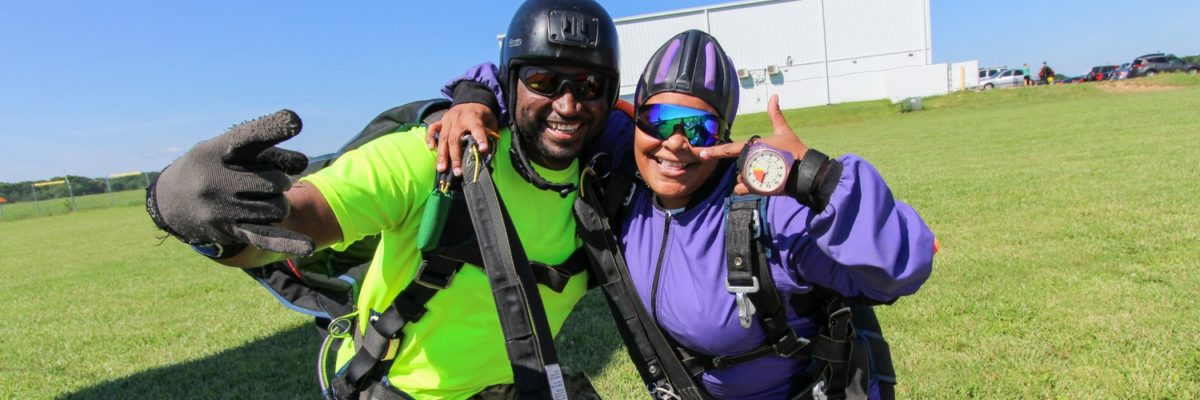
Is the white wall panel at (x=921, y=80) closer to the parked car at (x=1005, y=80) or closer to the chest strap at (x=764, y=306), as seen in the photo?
the parked car at (x=1005, y=80)

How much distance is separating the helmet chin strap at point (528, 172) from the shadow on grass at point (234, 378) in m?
3.80

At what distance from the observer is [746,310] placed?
88.8 inches

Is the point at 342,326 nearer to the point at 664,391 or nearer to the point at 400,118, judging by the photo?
the point at 400,118

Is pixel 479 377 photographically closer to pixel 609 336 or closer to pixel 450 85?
pixel 450 85

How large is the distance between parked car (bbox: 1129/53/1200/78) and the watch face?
5731cm

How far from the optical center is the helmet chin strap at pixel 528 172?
255cm

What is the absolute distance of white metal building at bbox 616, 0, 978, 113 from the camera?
5259 centimetres

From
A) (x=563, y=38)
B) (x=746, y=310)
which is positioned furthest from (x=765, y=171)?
(x=563, y=38)

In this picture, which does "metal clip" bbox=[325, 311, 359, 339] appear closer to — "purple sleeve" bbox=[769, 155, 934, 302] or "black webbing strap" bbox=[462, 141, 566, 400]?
"black webbing strap" bbox=[462, 141, 566, 400]

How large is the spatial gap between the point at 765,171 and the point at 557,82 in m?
0.98

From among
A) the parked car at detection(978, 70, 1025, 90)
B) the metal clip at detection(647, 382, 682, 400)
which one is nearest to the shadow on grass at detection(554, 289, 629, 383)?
the metal clip at detection(647, 382, 682, 400)

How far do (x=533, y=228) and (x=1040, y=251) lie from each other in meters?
6.78

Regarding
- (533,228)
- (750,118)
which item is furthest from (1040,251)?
(750,118)

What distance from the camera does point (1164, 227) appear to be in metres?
7.44
